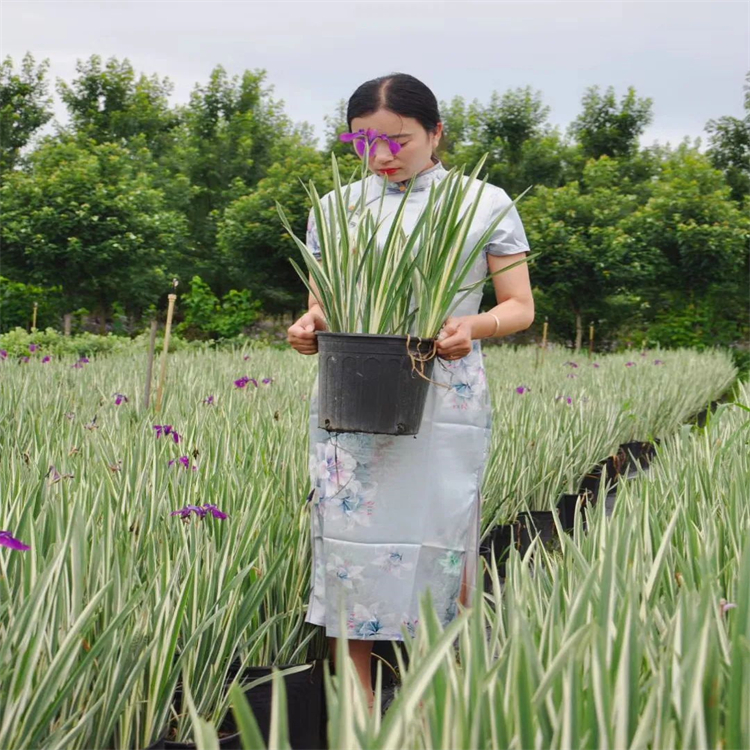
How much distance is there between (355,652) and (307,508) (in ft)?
1.45

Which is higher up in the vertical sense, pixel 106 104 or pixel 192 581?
pixel 106 104

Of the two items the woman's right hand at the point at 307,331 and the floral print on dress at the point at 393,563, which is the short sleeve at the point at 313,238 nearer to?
the woman's right hand at the point at 307,331

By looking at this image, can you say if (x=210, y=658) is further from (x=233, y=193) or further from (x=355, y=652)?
(x=233, y=193)

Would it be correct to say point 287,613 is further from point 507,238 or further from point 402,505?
point 507,238

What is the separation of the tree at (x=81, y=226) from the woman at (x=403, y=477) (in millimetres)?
10844

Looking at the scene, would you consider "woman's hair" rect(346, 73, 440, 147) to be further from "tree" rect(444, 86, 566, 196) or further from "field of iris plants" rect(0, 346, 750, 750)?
"tree" rect(444, 86, 566, 196)

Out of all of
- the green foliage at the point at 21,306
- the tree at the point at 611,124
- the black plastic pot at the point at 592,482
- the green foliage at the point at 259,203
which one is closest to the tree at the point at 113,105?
the green foliage at the point at 259,203

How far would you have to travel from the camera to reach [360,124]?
73.8 inches

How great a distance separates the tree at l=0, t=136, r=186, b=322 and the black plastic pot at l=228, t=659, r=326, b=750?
11.0 m

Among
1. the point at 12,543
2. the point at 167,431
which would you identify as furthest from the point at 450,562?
the point at 167,431

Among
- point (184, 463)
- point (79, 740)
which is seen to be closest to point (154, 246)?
point (184, 463)

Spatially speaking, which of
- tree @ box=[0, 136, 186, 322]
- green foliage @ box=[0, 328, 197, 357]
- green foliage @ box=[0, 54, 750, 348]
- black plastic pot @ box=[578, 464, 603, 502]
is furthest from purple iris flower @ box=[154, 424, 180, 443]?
tree @ box=[0, 136, 186, 322]

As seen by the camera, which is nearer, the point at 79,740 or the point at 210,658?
the point at 79,740

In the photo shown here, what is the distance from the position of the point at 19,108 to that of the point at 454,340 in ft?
65.2
